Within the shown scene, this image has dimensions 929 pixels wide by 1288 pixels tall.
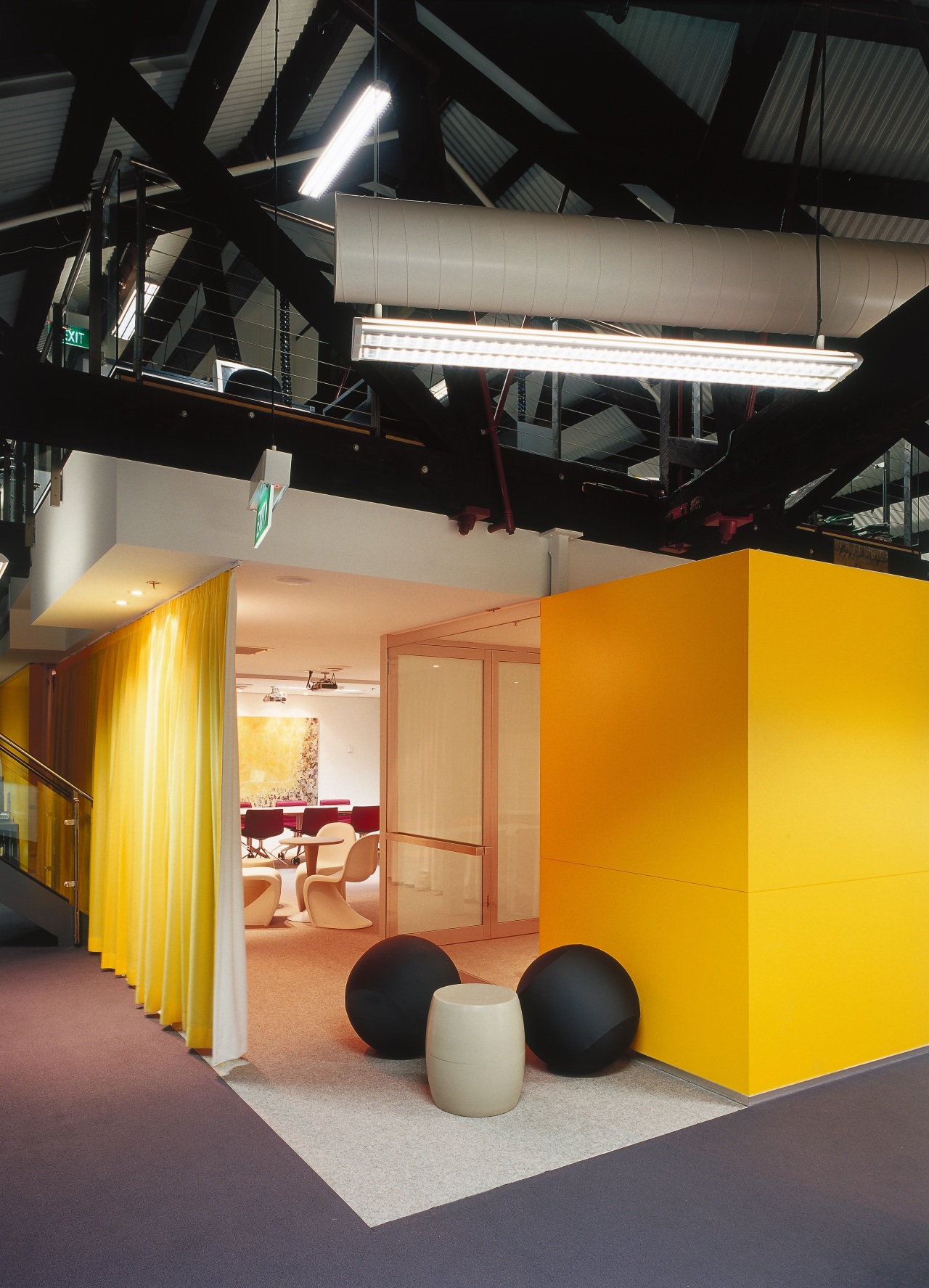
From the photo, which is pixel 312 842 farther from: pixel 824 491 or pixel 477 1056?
pixel 824 491

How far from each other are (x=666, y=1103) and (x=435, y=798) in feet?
12.1

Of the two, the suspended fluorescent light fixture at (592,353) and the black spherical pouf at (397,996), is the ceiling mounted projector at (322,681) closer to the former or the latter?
the black spherical pouf at (397,996)

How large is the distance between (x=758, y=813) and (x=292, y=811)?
11545mm

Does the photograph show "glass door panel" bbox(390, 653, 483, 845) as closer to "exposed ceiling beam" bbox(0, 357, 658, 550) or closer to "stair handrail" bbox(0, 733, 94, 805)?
"exposed ceiling beam" bbox(0, 357, 658, 550)

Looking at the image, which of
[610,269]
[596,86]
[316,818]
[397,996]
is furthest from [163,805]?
[316,818]

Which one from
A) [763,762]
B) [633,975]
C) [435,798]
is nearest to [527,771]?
[435,798]

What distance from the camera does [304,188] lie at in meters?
5.61

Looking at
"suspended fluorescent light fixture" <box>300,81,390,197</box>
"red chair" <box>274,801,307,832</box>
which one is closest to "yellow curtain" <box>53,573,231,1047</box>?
"suspended fluorescent light fixture" <box>300,81,390,197</box>

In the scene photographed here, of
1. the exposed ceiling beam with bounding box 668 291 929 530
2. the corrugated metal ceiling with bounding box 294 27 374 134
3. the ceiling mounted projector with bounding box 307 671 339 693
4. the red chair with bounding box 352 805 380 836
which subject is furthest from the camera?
the ceiling mounted projector with bounding box 307 671 339 693

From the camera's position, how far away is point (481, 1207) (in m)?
3.07

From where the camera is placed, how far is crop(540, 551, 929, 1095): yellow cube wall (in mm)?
4074

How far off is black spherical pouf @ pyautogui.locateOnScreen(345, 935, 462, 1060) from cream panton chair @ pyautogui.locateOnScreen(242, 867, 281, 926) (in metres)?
3.47

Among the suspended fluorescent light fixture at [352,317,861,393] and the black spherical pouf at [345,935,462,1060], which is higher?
the suspended fluorescent light fixture at [352,317,861,393]

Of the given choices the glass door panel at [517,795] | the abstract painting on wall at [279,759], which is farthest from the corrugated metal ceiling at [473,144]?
the abstract painting on wall at [279,759]
